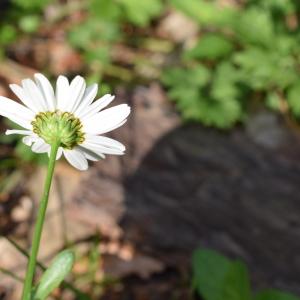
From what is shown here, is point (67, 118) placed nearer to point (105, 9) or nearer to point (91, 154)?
point (91, 154)

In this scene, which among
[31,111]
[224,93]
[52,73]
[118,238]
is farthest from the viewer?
[52,73]

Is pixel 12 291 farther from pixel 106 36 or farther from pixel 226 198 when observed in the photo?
pixel 106 36

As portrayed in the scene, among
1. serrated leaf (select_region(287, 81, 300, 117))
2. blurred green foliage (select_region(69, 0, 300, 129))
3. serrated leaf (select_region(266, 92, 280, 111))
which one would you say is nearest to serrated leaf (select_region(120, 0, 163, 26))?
blurred green foliage (select_region(69, 0, 300, 129))

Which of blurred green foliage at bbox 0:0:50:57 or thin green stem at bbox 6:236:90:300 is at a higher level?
blurred green foliage at bbox 0:0:50:57

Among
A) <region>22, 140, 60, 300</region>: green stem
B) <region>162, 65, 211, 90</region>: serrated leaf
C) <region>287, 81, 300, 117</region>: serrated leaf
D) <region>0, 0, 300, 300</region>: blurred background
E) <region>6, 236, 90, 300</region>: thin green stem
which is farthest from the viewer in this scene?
<region>162, 65, 211, 90</region>: serrated leaf

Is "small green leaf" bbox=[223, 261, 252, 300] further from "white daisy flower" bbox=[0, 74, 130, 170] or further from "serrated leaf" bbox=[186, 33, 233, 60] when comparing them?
"serrated leaf" bbox=[186, 33, 233, 60]

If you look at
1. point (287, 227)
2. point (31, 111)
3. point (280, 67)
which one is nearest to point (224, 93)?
point (280, 67)
